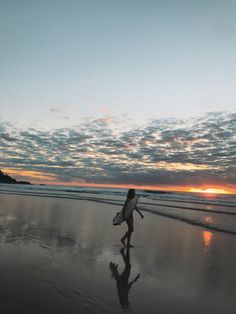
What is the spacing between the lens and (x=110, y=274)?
7891 millimetres

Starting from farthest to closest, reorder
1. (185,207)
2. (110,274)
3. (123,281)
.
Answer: (185,207) < (110,274) < (123,281)

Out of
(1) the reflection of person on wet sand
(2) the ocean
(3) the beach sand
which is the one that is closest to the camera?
(3) the beach sand

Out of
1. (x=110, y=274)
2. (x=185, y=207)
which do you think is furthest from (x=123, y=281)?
(x=185, y=207)

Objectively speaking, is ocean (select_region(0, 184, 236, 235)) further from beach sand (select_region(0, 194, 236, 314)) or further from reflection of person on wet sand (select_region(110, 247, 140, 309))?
reflection of person on wet sand (select_region(110, 247, 140, 309))

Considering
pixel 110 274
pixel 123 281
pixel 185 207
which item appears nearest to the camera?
pixel 123 281

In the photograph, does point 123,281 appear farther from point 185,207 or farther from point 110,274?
point 185,207

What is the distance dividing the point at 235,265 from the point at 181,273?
2319mm

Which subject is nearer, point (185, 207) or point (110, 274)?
point (110, 274)

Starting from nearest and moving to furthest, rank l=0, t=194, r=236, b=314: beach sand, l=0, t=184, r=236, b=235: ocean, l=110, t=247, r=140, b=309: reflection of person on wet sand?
l=0, t=194, r=236, b=314: beach sand → l=110, t=247, r=140, b=309: reflection of person on wet sand → l=0, t=184, r=236, b=235: ocean

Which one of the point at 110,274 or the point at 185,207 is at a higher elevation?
the point at 185,207

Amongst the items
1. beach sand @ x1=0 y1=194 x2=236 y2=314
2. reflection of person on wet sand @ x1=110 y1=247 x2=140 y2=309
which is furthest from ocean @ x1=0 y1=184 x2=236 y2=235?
reflection of person on wet sand @ x1=110 y1=247 x2=140 y2=309

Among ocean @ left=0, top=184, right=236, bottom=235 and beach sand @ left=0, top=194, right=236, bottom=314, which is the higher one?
ocean @ left=0, top=184, right=236, bottom=235

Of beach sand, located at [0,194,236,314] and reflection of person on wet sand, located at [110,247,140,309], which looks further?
reflection of person on wet sand, located at [110,247,140,309]

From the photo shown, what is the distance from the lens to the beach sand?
19.2 feet
